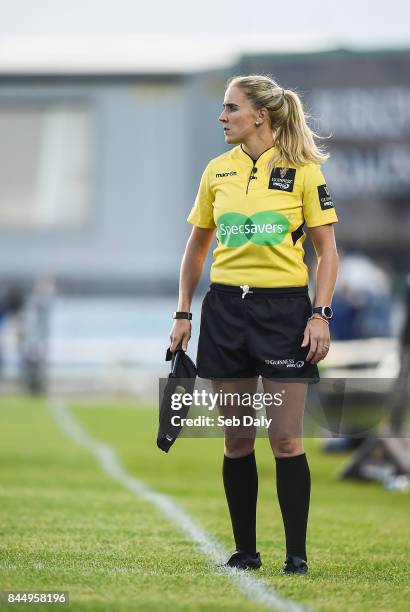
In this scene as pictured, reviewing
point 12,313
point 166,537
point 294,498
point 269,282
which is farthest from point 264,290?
point 12,313

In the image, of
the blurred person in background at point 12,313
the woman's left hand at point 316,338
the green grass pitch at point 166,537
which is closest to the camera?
the green grass pitch at point 166,537

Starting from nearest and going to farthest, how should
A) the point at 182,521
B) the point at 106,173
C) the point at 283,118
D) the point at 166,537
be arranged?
the point at 283,118, the point at 166,537, the point at 182,521, the point at 106,173

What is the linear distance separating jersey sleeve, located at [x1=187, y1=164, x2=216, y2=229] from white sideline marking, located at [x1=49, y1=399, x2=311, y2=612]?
1336 millimetres

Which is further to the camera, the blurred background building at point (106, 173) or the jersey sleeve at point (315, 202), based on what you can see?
the blurred background building at point (106, 173)

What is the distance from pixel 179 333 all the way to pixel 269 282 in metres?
0.44

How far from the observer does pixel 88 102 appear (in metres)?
38.1

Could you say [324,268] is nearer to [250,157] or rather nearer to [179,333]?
[250,157]

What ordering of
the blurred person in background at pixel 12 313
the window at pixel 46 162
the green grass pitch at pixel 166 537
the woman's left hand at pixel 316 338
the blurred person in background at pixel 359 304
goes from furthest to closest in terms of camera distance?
1. the window at pixel 46 162
2. the blurred person in background at pixel 12 313
3. the blurred person in background at pixel 359 304
4. the woman's left hand at pixel 316 338
5. the green grass pitch at pixel 166 537

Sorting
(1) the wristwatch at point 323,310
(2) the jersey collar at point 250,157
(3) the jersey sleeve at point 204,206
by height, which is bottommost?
(1) the wristwatch at point 323,310

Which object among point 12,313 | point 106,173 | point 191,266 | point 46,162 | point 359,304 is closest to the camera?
point 191,266

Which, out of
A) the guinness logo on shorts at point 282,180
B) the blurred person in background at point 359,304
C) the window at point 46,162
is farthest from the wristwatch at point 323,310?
the window at point 46,162

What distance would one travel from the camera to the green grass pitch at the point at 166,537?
5.56m

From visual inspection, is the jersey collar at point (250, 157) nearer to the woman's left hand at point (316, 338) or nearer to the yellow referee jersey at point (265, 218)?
the yellow referee jersey at point (265, 218)

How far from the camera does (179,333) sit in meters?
6.16
